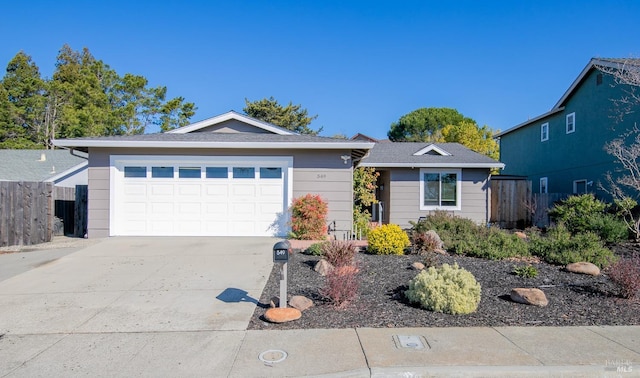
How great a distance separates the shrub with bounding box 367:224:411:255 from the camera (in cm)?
865

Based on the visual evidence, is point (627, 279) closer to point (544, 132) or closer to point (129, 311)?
point (129, 311)

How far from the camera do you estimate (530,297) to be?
17.9 feet

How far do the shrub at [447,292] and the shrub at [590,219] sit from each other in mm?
7506

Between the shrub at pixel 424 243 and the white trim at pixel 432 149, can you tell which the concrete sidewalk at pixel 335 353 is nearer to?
Answer: the shrub at pixel 424 243

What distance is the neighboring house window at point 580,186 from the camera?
16253 millimetres

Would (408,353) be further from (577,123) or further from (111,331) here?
(577,123)

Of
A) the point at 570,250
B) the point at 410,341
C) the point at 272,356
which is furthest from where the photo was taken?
the point at 570,250

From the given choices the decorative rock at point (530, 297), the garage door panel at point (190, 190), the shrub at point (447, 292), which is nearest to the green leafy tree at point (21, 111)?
the garage door panel at point (190, 190)

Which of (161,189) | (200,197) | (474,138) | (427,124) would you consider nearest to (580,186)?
(474,138)

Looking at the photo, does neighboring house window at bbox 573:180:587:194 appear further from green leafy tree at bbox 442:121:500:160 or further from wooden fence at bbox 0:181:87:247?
wooden fence at bbox 0:181:87:247

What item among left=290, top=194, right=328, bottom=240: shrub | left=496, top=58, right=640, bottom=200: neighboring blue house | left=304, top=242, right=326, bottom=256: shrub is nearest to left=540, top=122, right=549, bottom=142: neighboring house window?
left=496, top=58, right=640, bottom=200: neighboring blue house

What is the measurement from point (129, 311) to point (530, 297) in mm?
5646

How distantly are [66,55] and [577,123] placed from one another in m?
45.1

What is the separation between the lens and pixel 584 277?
6.92 meters
